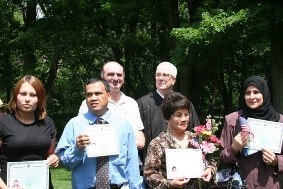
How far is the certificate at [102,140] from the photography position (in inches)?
161

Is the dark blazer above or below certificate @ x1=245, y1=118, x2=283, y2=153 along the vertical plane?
above

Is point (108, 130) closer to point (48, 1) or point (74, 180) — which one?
point (74, 180)

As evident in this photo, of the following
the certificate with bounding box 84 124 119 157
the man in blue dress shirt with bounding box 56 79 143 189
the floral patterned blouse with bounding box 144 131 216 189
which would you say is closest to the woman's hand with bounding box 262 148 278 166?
the floral patterned blouse with bounding box 144 131 216 189

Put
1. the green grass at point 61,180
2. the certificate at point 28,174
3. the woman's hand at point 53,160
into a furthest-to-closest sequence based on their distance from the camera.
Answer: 1. the green grass at point 61,180
2. the woman's hand at point 53,160
3. the certificate at point 28,174

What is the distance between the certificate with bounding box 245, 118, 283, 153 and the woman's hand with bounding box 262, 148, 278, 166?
5cm

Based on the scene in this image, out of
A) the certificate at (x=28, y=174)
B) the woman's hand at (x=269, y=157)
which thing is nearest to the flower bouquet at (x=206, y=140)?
the woman's hand at (x=269, y=157)

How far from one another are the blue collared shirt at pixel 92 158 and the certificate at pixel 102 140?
84 millimetres

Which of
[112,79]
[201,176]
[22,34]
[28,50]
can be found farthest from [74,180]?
[28,50]

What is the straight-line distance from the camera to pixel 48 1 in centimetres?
1695

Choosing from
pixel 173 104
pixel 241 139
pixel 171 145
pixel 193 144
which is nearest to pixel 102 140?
pixel 171 145

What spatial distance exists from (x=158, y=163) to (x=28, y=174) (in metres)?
1.17

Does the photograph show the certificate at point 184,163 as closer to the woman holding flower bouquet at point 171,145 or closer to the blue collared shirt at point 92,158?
the woman holding flower bouquet at point 171,145

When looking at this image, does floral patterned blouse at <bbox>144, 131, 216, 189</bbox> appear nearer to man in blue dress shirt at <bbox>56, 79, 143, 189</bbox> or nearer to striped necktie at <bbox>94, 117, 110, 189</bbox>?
man in blue dress shirt at <bbox>56, 79, 143, 189</bbox>

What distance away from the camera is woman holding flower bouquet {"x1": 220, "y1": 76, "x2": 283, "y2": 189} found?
173 inches
